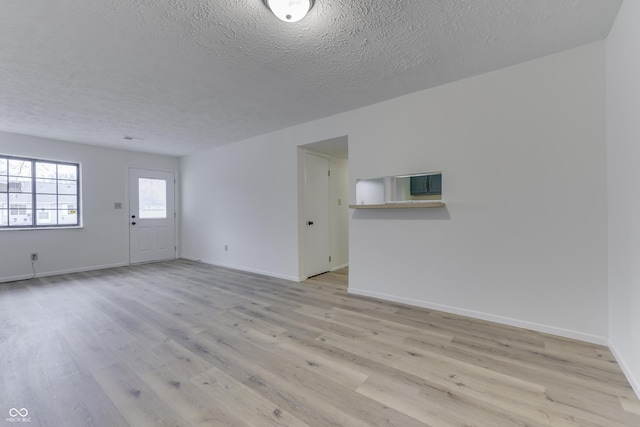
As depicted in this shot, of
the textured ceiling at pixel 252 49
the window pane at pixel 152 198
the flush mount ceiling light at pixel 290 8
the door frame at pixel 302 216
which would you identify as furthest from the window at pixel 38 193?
the flush mount ceiling light at pixel 290 8

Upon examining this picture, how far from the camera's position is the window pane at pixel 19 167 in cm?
460

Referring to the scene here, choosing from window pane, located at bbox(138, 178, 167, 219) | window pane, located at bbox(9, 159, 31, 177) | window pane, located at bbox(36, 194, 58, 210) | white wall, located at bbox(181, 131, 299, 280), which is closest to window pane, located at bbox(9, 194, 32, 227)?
window pane, located at bbox(36, 194, 58, 210)

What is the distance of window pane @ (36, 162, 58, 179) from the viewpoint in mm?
4859

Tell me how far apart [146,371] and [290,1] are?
2.73 metres

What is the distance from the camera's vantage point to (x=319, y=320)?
2836mm

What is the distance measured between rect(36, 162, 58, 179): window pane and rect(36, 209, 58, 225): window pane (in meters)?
0.64

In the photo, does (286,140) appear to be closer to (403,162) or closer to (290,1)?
(403,162)

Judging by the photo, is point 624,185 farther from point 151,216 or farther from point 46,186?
point 46,186

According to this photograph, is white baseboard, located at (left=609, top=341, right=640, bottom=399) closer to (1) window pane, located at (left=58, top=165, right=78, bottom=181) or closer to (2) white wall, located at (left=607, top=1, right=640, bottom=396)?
(2) white wall, located at (left=607, top=1, right=640, bottom=396)

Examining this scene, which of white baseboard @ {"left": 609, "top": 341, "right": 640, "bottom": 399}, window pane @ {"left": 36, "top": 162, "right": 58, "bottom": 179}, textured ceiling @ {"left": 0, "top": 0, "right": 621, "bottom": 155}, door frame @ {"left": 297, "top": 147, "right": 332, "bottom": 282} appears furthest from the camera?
window pane @ {"left": 36, "top": 162, "right": 58, "bottom": 179}

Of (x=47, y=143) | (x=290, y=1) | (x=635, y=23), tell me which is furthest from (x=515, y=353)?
(x=47, y=143)

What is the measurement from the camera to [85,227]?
5.30m

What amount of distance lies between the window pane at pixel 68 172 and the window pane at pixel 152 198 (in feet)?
3.51

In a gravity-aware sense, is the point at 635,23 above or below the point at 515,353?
above
